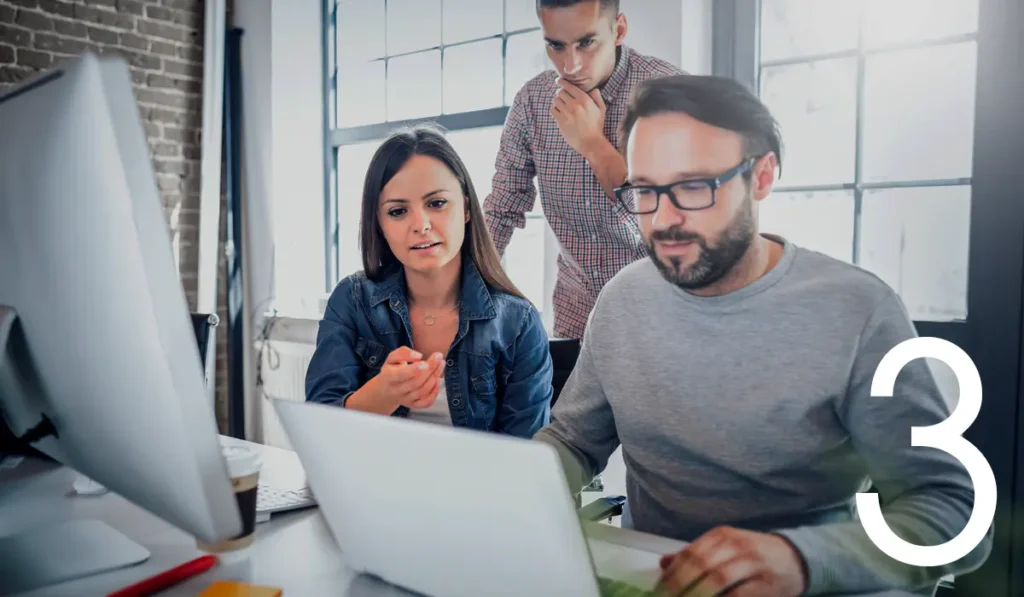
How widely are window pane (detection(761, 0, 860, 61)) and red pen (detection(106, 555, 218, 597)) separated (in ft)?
4.32

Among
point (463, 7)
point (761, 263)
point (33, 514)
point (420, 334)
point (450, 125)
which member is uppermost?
point (463, 7)

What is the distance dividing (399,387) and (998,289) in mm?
1092

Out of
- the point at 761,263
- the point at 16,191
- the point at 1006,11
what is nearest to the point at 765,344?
the point at 761,263

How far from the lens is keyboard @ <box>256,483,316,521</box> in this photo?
104 centimetres

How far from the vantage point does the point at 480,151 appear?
2.20m

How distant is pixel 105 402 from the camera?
2.04ft

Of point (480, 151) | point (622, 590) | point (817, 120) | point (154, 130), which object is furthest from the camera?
point (154, 130)


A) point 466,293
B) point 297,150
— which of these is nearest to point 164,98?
point 297,150

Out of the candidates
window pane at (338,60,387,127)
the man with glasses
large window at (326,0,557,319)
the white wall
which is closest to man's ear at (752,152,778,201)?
the man with glasses

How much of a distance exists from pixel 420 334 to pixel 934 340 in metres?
1.04

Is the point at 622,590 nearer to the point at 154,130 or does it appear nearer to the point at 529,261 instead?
the point at 529,261

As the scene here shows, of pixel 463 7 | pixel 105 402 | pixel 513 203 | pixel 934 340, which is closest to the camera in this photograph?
pixel 105 402

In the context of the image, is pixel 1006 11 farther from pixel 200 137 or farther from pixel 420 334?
pixel 200 137

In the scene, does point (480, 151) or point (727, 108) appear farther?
point (480, 151)
